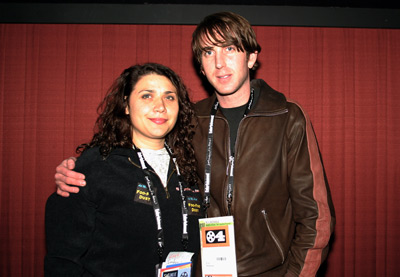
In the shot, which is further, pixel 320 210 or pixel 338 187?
pixel 338 187

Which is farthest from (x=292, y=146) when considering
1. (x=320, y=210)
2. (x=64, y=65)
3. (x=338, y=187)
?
(x=64, y=65)

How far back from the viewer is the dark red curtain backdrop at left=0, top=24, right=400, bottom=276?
2758mm

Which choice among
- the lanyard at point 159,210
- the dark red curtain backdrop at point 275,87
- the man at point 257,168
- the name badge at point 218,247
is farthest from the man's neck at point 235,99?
the dark red curtain backdrop at point 275,87

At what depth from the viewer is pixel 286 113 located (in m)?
1.62

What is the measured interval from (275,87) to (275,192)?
5.15 ft

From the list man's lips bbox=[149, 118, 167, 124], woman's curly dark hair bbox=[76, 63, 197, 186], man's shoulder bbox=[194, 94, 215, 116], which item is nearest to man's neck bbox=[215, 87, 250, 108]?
man's shoulder bbox=[194, 94, 215, 116]

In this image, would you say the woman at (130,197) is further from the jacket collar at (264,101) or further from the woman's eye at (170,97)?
the jacket collar at (264,101)

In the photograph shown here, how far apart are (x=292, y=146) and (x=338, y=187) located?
5.34 ft

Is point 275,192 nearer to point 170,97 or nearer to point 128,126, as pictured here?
point 170,97

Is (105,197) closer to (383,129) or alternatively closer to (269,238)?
(269,238)

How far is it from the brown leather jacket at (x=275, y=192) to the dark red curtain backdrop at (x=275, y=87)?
132 cm

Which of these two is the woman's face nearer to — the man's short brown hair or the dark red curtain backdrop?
the man's short brown hair

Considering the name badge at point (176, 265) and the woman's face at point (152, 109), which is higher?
the woman's face at point (152, 109)

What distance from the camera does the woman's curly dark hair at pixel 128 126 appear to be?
1540mm
